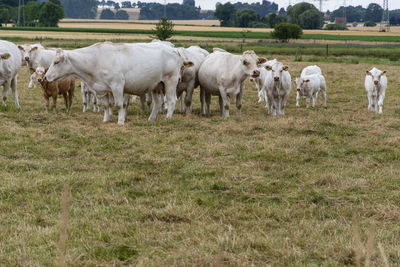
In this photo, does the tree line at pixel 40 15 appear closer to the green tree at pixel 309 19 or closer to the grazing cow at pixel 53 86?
the green tree at pixel 309 19

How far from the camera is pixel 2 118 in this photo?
37.2ft

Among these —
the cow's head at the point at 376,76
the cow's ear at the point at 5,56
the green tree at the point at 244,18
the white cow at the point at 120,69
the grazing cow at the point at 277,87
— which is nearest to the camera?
the white cow at the point at 120,69

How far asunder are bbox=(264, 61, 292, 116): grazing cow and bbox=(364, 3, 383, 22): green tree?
7360 inches

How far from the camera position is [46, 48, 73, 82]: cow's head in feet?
35.2

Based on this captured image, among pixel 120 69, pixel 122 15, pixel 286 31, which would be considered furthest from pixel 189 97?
pixel 122 15

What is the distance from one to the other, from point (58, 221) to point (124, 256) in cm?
115

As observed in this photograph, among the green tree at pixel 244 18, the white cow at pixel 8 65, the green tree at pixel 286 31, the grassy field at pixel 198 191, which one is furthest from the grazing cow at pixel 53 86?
the green tree at pixel 244 18

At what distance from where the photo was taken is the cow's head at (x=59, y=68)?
35.2ft

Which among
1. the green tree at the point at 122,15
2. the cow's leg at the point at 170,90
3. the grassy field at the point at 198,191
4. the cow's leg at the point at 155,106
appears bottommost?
the grassy field at the point at 198,191

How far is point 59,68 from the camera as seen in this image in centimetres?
1084

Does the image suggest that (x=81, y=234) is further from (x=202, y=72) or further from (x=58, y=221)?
(x=202, y=72)

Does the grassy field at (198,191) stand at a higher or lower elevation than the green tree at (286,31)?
lower

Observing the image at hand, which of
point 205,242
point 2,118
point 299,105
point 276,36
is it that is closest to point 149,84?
point 2,118

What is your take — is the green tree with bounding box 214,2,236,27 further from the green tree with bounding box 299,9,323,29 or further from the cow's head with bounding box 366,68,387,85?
the cow's head with bounding box 366,68,387,85
